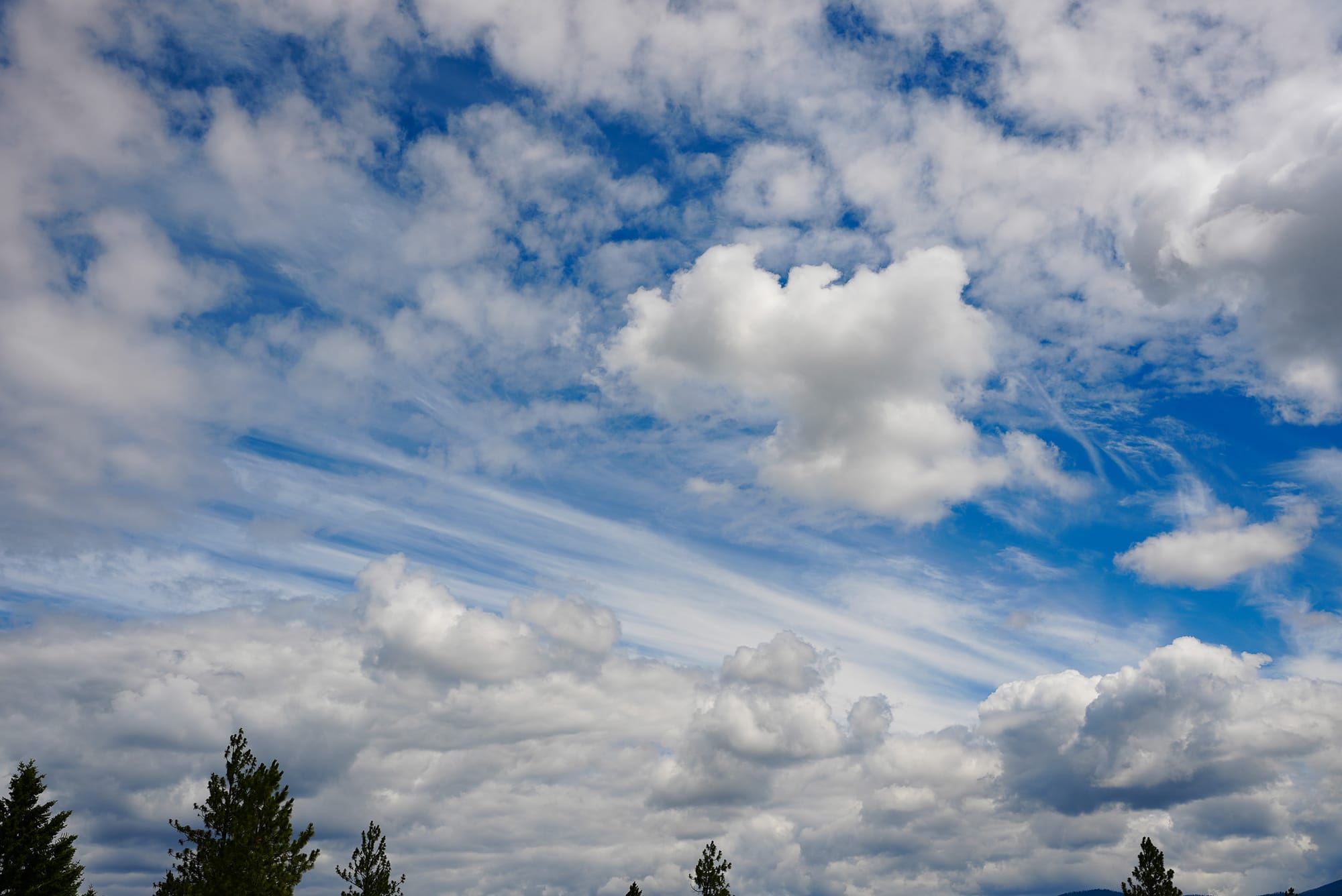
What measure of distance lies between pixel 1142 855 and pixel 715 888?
112ft

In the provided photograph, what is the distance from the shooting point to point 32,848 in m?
50.4

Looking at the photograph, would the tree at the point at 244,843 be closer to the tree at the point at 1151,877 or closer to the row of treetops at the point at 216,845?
the row of treetops at the point at 216,845

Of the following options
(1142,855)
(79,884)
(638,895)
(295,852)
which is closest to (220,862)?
(295,852)

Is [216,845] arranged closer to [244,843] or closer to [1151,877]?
[244,843]

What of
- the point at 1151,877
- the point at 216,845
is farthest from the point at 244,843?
the point at 1151,877

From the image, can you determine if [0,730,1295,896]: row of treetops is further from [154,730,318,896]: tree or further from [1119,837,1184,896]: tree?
[1119,837,1184,896]: tree

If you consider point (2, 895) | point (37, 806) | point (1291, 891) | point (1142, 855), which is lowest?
point (1291, 891)

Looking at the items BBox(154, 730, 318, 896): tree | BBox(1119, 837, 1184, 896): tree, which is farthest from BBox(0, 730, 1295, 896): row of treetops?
BBox(1119, 837, 1184, 896): tree

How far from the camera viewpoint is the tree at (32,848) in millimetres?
49375

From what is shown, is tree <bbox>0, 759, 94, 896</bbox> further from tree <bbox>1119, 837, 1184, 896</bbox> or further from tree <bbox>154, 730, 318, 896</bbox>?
tree <bbox>1119, 837, 1184, 896</bbox>

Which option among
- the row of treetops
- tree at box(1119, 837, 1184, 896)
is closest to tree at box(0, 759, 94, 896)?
the row of treetops

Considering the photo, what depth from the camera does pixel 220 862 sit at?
42969mm

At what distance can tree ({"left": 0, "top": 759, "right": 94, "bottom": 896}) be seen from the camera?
162 feet

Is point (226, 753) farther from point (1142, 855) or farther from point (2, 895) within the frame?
point (1142, 855)
